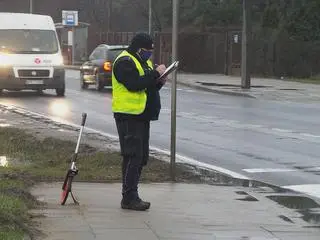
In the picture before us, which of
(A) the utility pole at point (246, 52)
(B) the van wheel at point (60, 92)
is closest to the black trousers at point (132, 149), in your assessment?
(B) the van wheel at point (60, 92)

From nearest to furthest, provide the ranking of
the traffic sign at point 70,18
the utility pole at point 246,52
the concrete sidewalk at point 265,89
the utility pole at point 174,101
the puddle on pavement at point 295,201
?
the puddle on pavement at point 295,201
the utility pole at point 174,101
the concrete sidewalk at point 265,89
the utility pole at point 246,52
the traffic sign at point 70,18

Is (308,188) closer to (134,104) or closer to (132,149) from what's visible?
(132,149)

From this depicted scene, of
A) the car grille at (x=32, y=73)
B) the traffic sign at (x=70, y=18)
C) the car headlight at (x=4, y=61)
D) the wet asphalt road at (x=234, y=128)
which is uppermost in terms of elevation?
the traffic sign at (x=70, y=18)

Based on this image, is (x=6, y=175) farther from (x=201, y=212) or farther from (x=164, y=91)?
(x=164, y=91)

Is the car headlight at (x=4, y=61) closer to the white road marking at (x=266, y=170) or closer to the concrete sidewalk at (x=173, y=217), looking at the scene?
the white road marking at (x=266, y=170)

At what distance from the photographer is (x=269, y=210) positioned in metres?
7.90

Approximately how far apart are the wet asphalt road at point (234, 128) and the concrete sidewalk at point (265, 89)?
1786 mm

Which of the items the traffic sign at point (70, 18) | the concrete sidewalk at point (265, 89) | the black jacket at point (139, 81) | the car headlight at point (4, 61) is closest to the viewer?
the black jacket at point (139, 81)

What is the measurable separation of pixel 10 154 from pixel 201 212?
4503 mm

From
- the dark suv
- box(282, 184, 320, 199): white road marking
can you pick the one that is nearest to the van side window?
the dark suv

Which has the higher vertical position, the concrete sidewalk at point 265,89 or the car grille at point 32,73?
the car grille at point 32,73

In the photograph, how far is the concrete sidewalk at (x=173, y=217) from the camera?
6523 millimetres

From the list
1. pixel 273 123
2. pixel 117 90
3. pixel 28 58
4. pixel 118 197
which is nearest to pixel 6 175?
pixel 118 197

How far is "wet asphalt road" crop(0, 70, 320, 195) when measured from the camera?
1121 cm
